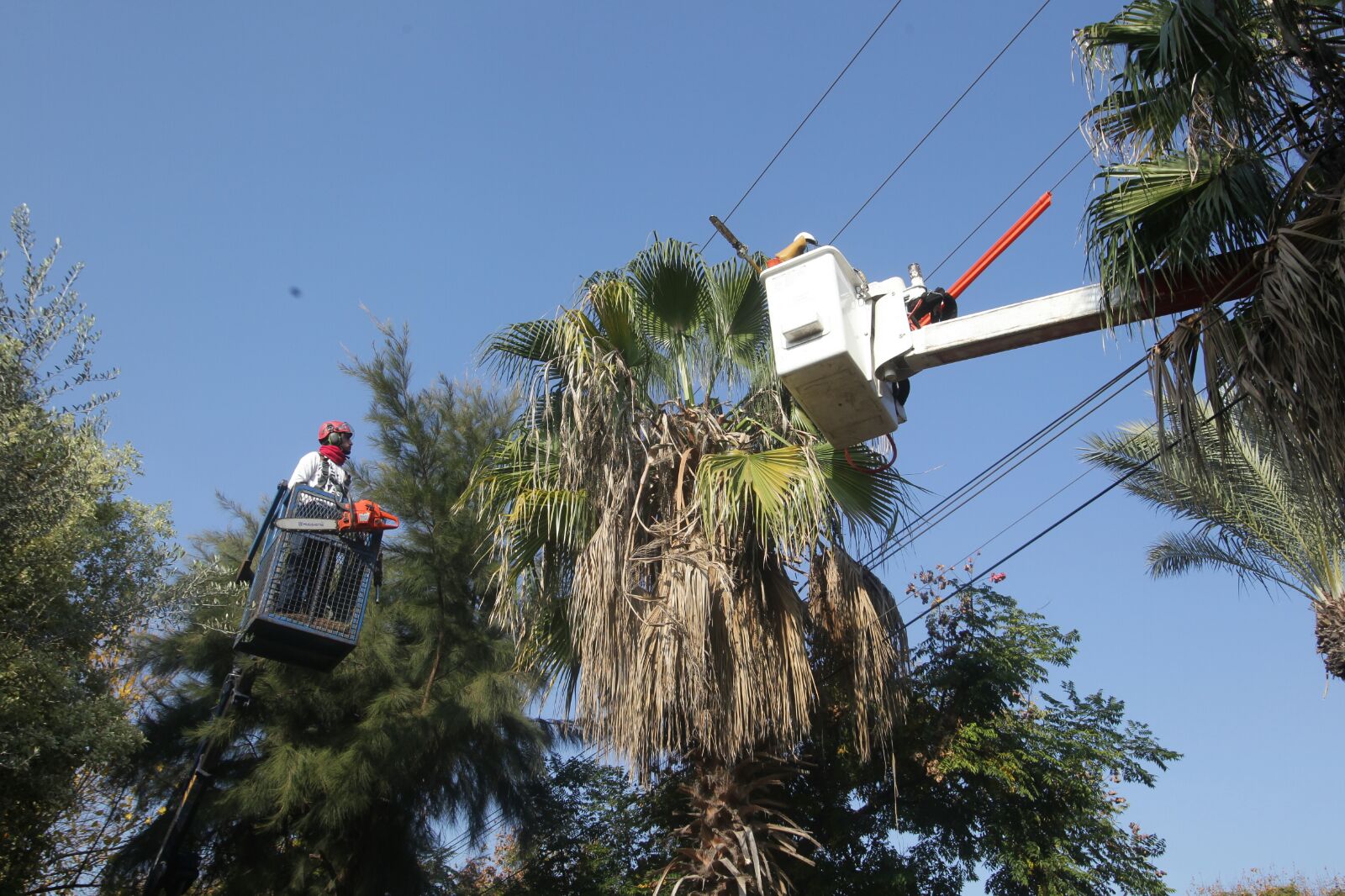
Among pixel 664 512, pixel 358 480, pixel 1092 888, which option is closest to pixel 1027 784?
pixel 1092 888

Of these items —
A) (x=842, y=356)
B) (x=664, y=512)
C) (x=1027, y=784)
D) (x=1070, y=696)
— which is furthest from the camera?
(x=1070, y=696)

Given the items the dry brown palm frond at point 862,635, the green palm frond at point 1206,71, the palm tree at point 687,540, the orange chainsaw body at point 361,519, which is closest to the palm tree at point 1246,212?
the green palm frond at point 1206,71

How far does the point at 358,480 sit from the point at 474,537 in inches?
63.4

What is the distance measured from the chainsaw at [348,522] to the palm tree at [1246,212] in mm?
5173

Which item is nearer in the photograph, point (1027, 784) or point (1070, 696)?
point (1027, 784)

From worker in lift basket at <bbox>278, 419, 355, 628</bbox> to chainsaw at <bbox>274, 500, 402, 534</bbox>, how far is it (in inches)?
8.1

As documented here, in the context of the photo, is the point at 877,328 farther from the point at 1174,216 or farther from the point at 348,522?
the point at 348,522

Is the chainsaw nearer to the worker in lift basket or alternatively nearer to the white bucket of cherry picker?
the worker in lift basket

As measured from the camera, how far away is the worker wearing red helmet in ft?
27.2

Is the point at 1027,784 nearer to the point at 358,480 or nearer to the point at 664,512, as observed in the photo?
the point at 664,512

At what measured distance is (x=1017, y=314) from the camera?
5.45 m

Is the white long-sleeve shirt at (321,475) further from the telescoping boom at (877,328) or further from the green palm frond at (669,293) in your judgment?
the telescoping boom at (877,328)

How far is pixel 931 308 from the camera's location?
18.7 ft

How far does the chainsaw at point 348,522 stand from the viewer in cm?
766
